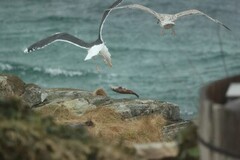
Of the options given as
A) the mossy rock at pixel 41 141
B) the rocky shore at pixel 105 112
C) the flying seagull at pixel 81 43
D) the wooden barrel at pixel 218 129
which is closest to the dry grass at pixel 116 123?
the rocky shore at pixel 105 112

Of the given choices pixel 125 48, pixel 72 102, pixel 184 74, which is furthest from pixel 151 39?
pixel 72 102

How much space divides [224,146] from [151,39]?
53.2ft

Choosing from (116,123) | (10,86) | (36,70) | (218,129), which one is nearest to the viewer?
(218,129)

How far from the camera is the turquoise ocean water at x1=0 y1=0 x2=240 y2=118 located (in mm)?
16500

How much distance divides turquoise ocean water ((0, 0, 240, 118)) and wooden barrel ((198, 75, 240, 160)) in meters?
14.1

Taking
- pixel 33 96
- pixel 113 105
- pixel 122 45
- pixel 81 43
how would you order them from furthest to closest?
pixel 122 45 < pixel 81 43 < pixel 33 96 < pixel 113 105

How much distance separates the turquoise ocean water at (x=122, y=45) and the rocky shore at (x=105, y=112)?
7.21 m

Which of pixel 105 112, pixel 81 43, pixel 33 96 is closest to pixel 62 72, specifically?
pixel 81 43

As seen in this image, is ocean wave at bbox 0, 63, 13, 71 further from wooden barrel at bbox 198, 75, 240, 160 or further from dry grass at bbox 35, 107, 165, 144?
wooden barrel at bbox 198, 75, 240, 160

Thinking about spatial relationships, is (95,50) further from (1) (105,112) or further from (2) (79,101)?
(1) (105,112)

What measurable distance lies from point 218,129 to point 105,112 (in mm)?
6260

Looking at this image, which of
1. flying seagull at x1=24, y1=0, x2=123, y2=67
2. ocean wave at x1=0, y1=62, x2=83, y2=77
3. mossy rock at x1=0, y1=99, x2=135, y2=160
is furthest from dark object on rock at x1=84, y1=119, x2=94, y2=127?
ocean wave at x1=0, y1=62, x2=83, y2=77

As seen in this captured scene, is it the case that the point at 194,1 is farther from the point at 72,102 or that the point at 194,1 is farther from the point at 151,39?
the point at 72,102

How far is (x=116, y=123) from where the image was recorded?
748 cm
